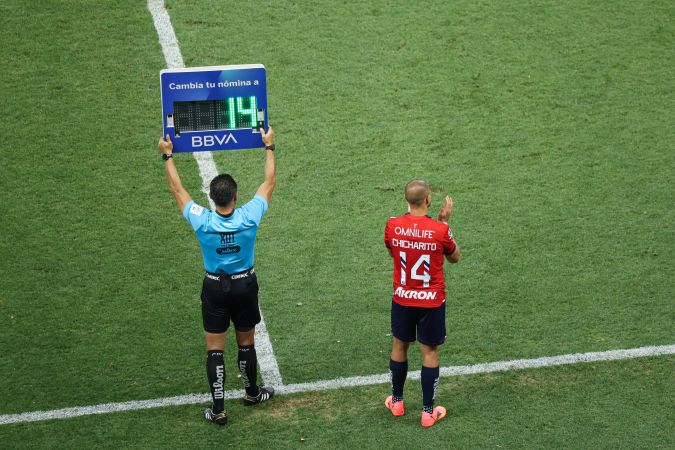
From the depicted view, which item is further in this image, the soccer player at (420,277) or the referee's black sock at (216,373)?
the referee's black sock at (216,373)

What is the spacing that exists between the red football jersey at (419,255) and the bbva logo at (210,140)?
1.47 metres

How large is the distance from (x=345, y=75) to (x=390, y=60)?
64 cm

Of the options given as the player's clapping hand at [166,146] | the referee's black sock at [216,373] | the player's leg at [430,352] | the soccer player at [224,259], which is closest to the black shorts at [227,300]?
the soccer player at [224,259]

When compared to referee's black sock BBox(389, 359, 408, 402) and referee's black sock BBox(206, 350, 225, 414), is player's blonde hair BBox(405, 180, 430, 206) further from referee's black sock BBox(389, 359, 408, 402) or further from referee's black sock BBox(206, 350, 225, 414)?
referee's black sock BBox(206, 350, 225, 414)

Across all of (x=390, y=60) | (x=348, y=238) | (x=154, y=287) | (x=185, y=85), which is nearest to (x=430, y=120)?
(x=390, y=60)

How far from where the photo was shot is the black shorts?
328 inches

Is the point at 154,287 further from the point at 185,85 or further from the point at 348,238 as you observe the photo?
the point at 185,85

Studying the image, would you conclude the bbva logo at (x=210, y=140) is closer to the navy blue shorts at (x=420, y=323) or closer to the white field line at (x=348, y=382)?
the navy blue shorts at (x=420, y=323)

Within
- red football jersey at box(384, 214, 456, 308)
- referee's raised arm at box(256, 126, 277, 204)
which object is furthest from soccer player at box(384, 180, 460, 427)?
referee's raised arm at box(256, 126, 277, 204)

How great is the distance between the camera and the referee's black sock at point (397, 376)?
8.52m

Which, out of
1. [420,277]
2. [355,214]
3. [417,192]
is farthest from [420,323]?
[355,214]

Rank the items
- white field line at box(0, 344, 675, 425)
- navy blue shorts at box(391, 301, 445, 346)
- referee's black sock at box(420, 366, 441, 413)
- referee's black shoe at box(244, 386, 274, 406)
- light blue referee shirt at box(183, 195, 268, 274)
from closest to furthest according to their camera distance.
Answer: light blue referee shirt at box(183, 195, 268, 274)
navy blue shorts at box(391, 301, 445, 346)
referee's black sock at box(420, 366, 441, 413)
white field line at box(0, 344, 675, 425)
referee's black shoe at box(244, 386, 274, 406)

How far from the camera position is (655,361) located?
31.0ft

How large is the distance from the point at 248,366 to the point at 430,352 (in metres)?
1.52
